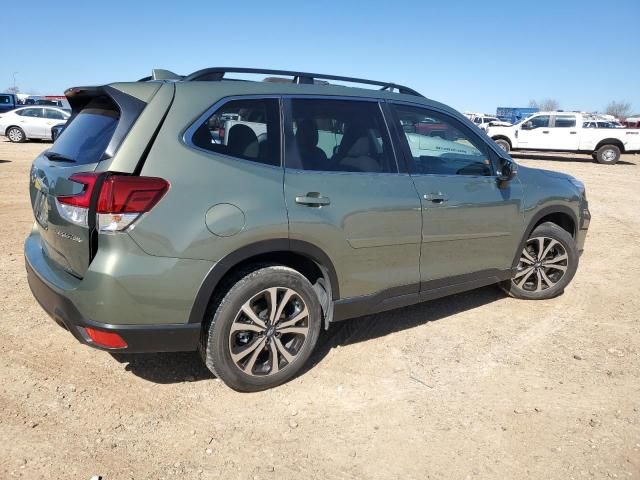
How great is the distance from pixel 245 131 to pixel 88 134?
2.95ft

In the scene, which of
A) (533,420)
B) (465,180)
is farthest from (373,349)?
(465,180)

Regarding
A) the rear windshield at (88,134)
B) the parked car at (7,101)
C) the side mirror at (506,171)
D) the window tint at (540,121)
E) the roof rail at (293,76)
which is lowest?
the side mirror at (506,171)

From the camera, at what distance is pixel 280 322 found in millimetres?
3049

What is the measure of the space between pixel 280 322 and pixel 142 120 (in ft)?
4.48

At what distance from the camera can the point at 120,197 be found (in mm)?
2451

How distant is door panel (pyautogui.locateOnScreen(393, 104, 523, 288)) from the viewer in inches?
140

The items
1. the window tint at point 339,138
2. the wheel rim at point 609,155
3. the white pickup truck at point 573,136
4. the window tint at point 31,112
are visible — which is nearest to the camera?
the window tint at point 339,138

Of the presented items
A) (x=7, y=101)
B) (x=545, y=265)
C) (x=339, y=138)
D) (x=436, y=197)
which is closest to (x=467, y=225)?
(x=436, y=197)

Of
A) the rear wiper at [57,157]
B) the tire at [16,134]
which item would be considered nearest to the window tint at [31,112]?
the tire at [16,134]

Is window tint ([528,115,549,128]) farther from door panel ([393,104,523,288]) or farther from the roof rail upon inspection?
the roof rail

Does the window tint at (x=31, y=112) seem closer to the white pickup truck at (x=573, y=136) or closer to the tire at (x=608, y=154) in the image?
the white pickup truck at (x=573, y=136)

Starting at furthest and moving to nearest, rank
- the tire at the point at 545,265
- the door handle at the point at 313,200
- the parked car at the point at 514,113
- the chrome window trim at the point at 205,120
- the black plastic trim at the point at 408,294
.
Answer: the parked car at the point at 514,113 < the tire at the point at 545,265 < the black plastic trim at the point at 408,294 < the door handle at the point at 313,200 < the chrome window trim at the point at 205,120

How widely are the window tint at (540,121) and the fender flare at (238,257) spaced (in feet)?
63.6

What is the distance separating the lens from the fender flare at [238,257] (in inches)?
105
